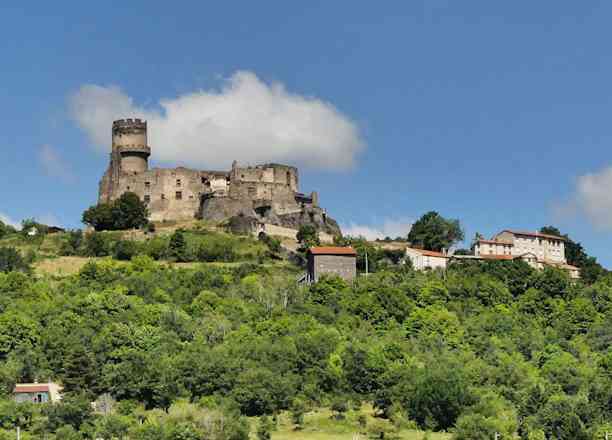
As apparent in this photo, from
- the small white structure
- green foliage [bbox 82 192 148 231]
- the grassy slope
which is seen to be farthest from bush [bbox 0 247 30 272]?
the grassy slope

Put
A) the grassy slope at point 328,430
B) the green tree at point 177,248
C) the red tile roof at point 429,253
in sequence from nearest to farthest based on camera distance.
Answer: the grassy slope at point 328,430, the green tree at point 177,248, the red tile roof at point 429,253

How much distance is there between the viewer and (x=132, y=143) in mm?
104250

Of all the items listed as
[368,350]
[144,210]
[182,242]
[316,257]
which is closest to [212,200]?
[144,210]

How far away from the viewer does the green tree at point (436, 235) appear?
10075cm

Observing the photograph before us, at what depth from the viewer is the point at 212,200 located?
100812mm

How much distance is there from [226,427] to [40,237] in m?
49.8

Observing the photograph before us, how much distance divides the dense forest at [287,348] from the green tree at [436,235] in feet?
37.6

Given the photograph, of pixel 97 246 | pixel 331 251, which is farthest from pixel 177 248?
pixel 331 251

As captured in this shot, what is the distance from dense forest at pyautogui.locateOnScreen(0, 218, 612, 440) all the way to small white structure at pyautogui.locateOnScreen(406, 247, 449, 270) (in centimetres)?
320

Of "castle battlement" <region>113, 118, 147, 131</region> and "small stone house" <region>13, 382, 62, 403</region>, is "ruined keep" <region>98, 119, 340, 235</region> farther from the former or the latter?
"small stone house" <region>13, 382, 62, 403</region>

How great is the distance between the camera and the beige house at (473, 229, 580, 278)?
99188 mm

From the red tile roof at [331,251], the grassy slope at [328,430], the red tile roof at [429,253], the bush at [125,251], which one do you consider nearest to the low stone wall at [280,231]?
the red tile roof at [429,253]

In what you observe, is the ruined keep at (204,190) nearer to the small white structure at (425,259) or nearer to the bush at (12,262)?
the small white structure at (425,259)

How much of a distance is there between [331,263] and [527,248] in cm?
2479
